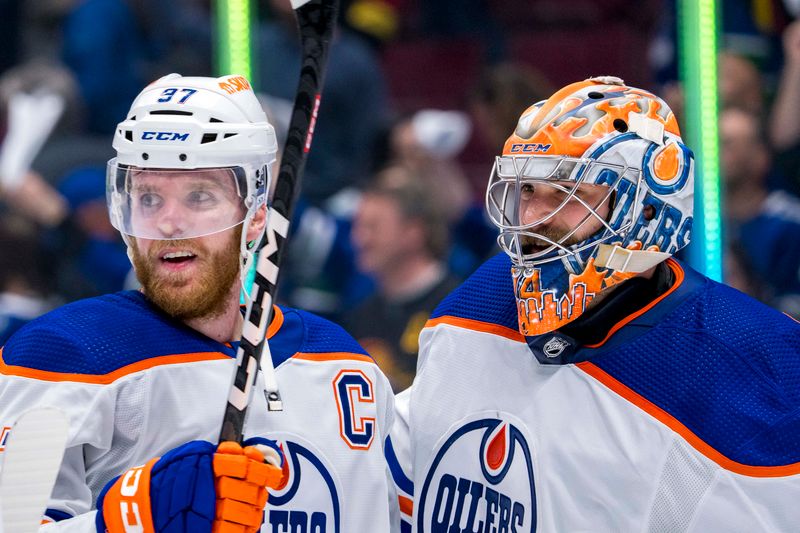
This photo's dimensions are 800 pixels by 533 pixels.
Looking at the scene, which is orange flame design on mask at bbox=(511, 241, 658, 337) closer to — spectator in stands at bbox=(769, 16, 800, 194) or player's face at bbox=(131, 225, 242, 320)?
player's face at bbox=(131, 225, 242, 320)

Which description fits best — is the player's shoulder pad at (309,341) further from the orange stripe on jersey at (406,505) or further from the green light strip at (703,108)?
the green light strip at (703,108)

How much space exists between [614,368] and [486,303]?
1.27 ft

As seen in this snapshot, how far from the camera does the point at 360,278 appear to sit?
5.37 m

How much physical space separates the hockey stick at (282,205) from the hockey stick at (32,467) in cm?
28

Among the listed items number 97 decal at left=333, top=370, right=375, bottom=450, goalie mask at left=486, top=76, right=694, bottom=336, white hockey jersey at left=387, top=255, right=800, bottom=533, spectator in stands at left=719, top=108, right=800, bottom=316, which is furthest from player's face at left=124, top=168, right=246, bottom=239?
spectator in stands at left=719, top=108, right=800, bottom=316

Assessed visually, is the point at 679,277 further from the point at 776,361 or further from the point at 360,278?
the point at 360,278

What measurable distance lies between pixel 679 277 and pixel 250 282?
867 mm

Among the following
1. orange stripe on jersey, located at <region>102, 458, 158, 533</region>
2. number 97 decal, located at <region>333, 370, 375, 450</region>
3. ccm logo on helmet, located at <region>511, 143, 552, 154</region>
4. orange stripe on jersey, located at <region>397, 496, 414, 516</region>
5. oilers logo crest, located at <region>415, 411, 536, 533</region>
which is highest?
ccm logo on helmet, located at <region>511, 143, 552, 154</region>

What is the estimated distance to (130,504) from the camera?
2.32 m

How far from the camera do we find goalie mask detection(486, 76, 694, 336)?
8.98 feet

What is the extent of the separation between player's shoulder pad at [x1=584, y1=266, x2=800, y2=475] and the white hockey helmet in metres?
0.78

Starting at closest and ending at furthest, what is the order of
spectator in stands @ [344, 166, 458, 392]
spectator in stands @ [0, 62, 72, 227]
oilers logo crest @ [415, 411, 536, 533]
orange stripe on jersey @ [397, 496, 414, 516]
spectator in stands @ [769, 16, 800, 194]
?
oilers logo crest @ [415, 411, 536, 533], orange stripe on jersey @ [397, 496, 414, 516], spectator in stands @ [769, 16, 800, 194], spectator in stands @ [344, 166, 458, 392], spectator in stands @ [0, 62, 72, 227]

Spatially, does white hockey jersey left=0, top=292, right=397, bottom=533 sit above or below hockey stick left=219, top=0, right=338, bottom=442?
below

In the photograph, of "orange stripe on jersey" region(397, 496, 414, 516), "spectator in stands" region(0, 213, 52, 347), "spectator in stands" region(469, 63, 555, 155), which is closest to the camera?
"orange stripe on jersey" region(397, 496, 414, 516)
